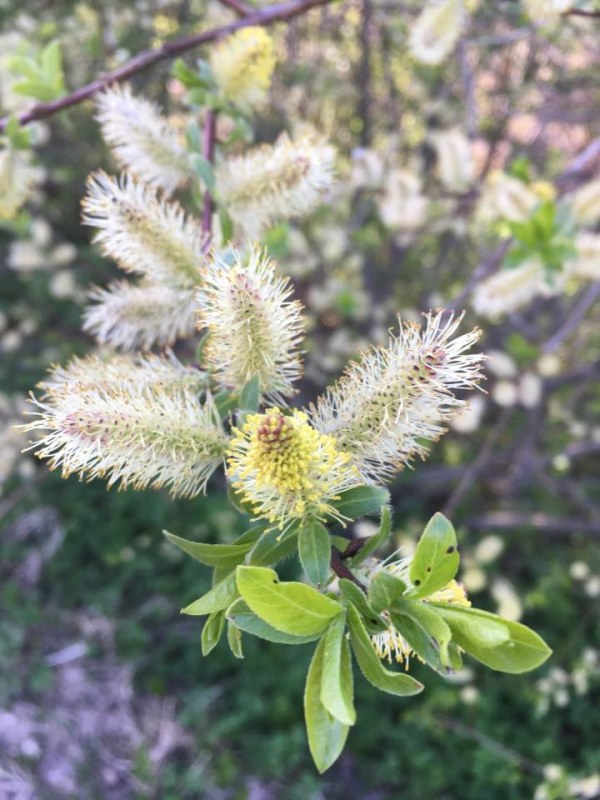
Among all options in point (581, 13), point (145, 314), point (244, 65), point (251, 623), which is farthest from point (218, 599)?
point (581, 13)

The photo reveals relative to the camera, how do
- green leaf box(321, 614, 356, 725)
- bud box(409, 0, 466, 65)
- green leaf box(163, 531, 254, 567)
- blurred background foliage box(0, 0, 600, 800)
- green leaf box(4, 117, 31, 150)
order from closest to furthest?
green leaf box(321, 614, 356, 725) → green leaf box(163, 531, 254, 567) → green leaf box(4, 117, 31, 150) → bud box(409, 0, 466, 65) → blurred background foliage box(0, 0, 600, 800)

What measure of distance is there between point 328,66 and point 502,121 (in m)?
0.93

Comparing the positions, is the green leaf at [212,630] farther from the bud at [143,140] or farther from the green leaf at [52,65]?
the green leaf at [52,65]

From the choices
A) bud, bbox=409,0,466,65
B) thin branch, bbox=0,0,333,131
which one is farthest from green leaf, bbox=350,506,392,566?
bud, bbox=409,0,466,65

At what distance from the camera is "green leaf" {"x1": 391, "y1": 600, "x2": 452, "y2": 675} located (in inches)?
23.8

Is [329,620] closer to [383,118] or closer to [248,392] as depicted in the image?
[248,392]

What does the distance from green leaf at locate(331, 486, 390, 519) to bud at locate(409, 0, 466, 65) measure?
1.29 m

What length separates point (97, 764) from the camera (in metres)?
2.52

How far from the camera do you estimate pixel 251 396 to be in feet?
2.37

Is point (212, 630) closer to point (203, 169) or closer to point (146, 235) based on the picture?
point (146, 235)

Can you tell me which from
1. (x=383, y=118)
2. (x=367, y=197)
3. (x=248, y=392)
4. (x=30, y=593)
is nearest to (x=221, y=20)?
(x=367, y=197)

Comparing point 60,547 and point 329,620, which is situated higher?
point 329,620

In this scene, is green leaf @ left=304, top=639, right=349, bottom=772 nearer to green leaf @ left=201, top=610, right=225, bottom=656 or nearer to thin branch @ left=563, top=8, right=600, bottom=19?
green leaf @ left=201, top=610, right=225, bottom=656

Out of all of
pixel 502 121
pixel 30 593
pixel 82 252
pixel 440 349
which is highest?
pixel 440 349
